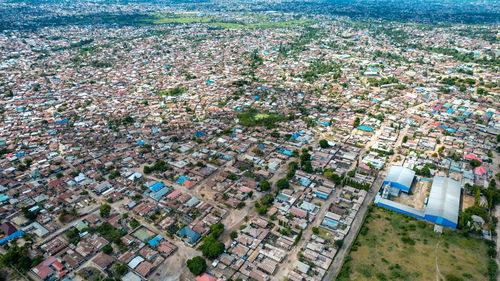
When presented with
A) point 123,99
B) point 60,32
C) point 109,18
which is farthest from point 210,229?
point 109,18

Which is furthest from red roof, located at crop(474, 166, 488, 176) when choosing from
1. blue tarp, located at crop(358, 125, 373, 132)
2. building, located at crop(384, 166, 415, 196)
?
blue tarp, located at crop(358, 125, 373, 132)

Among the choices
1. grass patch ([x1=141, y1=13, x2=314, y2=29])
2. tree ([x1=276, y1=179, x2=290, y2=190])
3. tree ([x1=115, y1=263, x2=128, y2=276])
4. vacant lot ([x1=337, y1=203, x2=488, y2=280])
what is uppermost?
grass patch ([x1=141, y1=13, x2=314, y2=29])

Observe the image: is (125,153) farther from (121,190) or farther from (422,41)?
(422,41)

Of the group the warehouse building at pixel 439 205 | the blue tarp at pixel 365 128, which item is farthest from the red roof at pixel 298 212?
the blue tarp at pixel 365 128

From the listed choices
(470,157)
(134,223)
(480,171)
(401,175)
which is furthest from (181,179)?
(470,157)

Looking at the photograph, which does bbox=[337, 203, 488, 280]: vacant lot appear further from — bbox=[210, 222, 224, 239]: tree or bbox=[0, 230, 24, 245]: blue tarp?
bbox=[0, 230, 24, 245]: blue tarp
